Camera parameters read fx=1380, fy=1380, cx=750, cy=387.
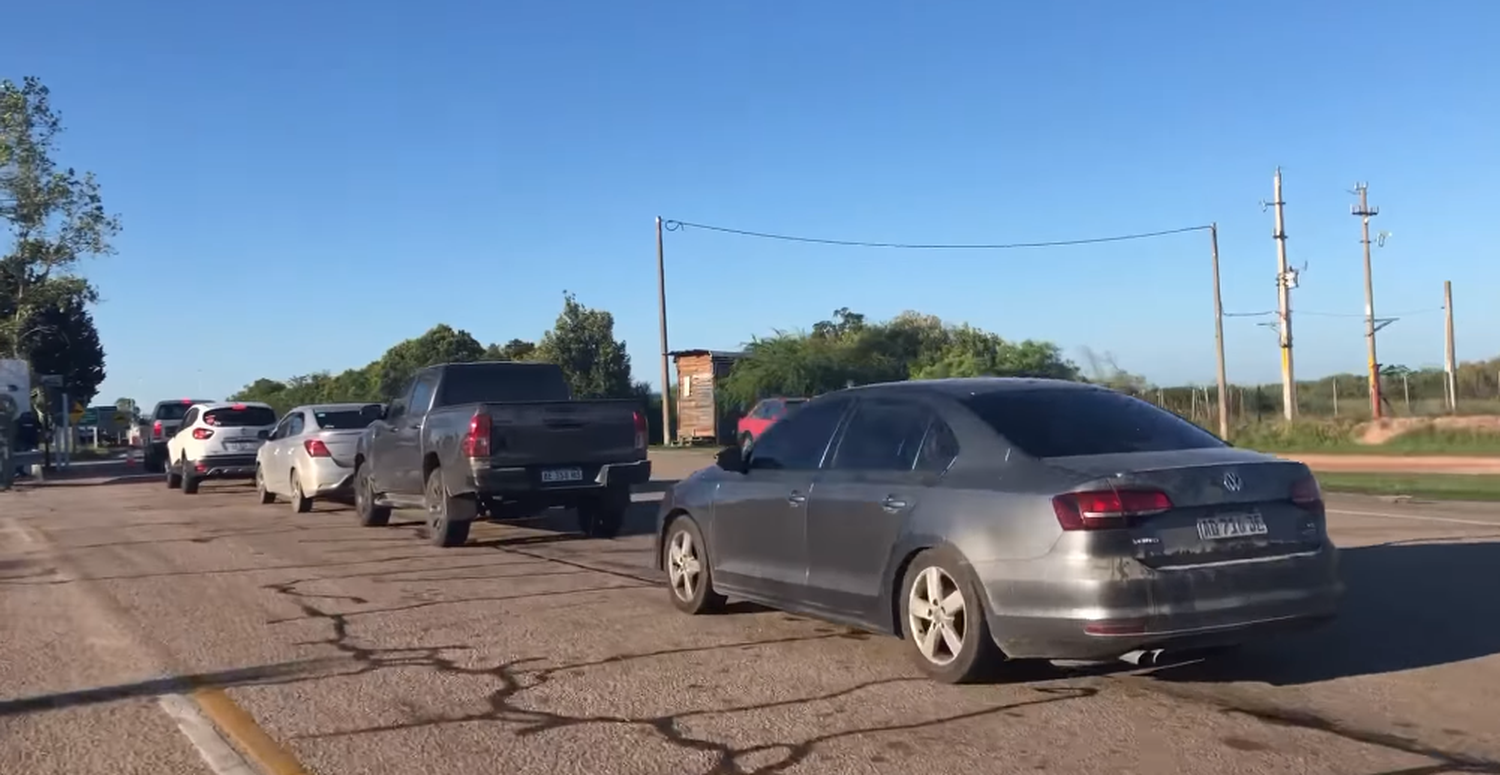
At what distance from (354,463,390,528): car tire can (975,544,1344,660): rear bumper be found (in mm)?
11613

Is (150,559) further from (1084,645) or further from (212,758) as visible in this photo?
(1084,645)

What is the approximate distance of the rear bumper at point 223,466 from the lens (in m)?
25.0

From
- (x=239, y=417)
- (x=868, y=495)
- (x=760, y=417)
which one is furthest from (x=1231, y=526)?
(x=760, y=417)

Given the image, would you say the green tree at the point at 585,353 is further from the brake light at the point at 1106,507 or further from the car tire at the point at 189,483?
the brake light at the point at 1106,507

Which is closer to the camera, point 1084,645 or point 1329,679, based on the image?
point 1084,645

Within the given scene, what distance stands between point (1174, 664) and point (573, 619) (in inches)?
159

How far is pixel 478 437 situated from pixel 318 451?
6121 mm

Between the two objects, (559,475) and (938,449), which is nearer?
(938,449)

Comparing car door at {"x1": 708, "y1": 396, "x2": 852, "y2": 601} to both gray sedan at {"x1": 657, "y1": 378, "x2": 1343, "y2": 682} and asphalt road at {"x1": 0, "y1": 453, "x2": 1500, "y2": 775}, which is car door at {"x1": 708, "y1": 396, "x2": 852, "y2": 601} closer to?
gray sedan at {"x1": 657, "y1": 378, "x2": 1343, "y2": 682}

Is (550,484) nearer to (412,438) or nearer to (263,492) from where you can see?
(412,438)

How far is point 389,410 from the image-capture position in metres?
16.3

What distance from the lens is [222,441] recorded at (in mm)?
25125

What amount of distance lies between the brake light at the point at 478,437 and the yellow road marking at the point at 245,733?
6.31 meters

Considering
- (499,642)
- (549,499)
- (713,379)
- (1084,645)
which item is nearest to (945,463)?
(1084,645)
